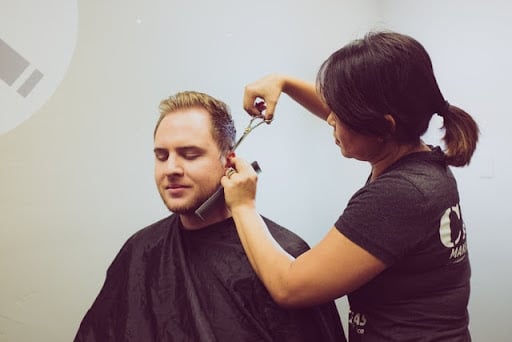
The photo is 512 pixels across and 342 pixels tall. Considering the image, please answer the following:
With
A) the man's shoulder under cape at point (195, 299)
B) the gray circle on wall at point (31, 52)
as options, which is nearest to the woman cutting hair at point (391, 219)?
the man's shoulder under cape at point (195, 299)

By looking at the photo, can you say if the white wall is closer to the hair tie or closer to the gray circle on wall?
the gray circle on wall

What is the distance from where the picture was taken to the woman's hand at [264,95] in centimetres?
119

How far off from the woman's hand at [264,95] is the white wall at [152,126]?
1.57ft

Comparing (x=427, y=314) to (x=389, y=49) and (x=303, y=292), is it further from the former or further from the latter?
(x=389, y=49)

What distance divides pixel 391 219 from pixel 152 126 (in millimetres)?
1005

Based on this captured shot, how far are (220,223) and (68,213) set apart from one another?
0.52 meters

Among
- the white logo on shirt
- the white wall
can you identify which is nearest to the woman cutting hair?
the white logo on shirt

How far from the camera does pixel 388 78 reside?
82 cm

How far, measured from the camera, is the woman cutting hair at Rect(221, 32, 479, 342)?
0.79 metres

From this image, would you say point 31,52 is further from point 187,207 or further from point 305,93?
point 305,93

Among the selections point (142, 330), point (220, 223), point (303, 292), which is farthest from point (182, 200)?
point (303, 292)

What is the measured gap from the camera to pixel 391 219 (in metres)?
0.79

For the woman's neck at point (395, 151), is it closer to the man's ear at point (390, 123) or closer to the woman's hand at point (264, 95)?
the man's ear at point (390, 123)

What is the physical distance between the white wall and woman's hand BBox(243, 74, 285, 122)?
0.48 meters
